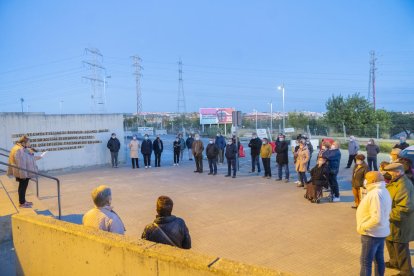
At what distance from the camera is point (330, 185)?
31.7 feet

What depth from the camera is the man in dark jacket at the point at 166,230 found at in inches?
143

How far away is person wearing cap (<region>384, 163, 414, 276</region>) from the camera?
4781mm

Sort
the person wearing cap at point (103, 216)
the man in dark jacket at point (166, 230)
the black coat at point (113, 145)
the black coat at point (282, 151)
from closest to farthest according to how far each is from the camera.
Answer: the man in dark jacket at point (166, 230)
the person wearing cap at point (103, 216)
the black coat at point (282, 151)
the black coat at point (113, 145)

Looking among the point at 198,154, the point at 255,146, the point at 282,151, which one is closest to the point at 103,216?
the point at 282,151

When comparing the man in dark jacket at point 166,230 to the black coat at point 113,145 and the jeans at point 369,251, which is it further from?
the black coat at point 113,145

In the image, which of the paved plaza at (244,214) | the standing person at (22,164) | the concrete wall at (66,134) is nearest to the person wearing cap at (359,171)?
the paved plaza at (244,214)

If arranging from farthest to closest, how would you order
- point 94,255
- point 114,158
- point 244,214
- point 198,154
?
1. point 114,158
2. point 198,154
3. point 244,214
4. point 94,255

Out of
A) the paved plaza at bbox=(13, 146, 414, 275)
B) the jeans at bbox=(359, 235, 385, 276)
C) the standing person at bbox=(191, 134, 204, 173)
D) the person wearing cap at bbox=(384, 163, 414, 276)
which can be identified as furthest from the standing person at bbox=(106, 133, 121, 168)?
the jeans at bbox=(359, 235, 385, 276)

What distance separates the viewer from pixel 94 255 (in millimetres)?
3207

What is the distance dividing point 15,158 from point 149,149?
→ 9279 millimetres

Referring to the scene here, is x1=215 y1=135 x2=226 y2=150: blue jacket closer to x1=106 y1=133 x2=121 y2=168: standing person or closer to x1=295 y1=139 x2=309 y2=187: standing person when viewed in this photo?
x1=106 y1=133 x2=121 y2=168: standing person

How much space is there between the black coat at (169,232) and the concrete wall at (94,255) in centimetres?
54

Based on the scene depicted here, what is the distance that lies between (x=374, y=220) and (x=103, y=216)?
134 inches

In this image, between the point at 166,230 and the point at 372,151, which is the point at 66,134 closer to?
the point at 372,151
